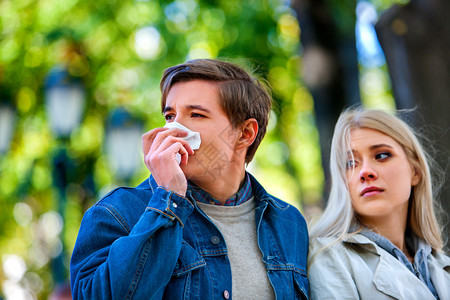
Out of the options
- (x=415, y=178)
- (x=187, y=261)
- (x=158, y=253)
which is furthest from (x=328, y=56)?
(x=158, y=253)

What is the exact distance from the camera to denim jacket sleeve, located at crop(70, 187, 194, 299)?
2.34 metres

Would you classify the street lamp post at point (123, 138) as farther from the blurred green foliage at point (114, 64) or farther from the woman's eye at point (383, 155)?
the woman's eye at point (383, 155)

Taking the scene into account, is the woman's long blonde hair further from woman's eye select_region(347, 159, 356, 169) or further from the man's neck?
the man's neck

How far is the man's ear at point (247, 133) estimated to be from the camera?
322cm

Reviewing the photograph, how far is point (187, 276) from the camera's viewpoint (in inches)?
102

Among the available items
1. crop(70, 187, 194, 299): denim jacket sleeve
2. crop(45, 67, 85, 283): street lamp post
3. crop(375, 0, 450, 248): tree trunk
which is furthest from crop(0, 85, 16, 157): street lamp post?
crop(70, 187, 194, 299): denim jacket sleeve

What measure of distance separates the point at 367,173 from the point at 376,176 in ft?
0.19

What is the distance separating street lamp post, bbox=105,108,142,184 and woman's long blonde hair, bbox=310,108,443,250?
486cm

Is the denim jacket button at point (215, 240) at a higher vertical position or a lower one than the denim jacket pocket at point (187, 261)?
higher

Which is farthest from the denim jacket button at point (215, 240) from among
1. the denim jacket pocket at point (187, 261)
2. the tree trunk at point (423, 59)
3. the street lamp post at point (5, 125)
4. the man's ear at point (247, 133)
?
the street lamp post at point (5, 125)

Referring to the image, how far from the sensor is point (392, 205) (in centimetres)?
347

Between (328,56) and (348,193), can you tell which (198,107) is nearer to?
(348,193)

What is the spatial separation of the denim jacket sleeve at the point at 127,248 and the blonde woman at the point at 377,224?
101cm

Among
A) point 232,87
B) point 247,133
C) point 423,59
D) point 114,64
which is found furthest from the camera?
point 114,64
